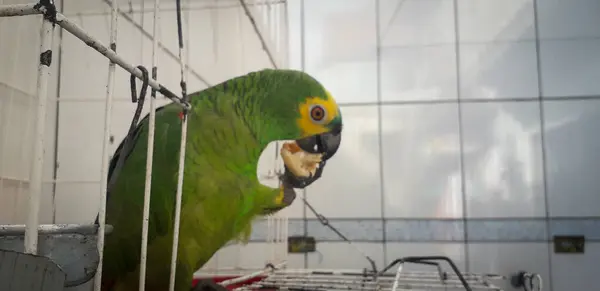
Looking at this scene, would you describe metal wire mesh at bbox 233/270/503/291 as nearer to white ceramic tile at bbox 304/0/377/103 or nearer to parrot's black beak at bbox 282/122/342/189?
parrot's black beak at bbox 282/122/342/189

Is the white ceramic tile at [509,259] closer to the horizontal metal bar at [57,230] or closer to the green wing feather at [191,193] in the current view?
the green wing feather at [191,193]

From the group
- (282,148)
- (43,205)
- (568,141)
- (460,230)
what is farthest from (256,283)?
(568,141)

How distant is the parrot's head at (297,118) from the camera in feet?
2.82

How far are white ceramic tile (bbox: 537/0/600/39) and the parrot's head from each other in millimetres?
795

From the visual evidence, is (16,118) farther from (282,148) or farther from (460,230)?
(460,230)

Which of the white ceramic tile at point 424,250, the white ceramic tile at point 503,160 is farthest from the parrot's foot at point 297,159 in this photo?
the white ceramic tile at point 503,160

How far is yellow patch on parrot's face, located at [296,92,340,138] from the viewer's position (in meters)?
0.89

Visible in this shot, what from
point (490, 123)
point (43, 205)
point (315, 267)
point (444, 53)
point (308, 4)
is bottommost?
point (315, 267)

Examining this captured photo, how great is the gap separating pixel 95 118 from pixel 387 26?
38.3 inches

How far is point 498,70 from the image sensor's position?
143 centimetres

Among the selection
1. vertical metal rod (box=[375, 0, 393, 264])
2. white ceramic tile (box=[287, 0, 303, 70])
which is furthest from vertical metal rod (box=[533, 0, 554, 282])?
white ceramic tile (box=[287, 0, 303, 70])

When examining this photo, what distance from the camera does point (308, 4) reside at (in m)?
1.48

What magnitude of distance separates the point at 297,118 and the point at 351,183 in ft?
1.89

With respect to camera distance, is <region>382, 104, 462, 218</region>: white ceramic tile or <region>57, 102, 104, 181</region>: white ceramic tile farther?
<region>382, 104, 462, 218</region>: white ceramic tile
